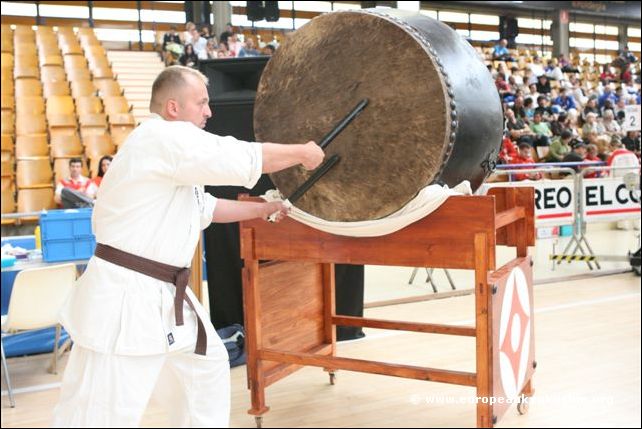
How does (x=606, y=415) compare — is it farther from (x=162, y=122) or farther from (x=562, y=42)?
(x=562, y=42)

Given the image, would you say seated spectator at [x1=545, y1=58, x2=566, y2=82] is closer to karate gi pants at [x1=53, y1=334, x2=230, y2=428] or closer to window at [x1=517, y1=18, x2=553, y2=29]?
window at [x1=517, y1=18, x2=553, y2=29]

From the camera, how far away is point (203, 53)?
35.4 feet

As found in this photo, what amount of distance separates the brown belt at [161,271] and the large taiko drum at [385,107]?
854mm

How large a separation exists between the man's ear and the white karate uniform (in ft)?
0.37

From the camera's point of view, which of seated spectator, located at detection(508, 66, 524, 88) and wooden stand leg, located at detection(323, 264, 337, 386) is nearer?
wooden stand leg, located at detection(323, 264, 337, 386)

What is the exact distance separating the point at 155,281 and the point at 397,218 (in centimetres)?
97

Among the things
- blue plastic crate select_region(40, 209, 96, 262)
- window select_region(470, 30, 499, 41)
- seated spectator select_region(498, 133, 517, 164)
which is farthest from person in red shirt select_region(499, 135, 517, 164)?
window select_region(470, 30, 499, 41)

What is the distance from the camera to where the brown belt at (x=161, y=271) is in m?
1.84

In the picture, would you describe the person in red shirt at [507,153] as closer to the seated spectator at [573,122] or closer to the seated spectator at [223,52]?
the seated spectator at [573,122]

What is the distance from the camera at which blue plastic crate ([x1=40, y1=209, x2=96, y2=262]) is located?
4.12 m

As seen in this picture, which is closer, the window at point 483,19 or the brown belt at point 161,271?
the brown belt at point 161,271

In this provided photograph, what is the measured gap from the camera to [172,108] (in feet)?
6.34

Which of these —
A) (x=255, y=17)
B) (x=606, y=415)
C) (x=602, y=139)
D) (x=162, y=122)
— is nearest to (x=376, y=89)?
(x=162, y=122)

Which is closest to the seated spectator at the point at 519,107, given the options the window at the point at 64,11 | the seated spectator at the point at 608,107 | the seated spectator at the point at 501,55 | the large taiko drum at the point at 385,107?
the seated spectator at the point at 608,107
